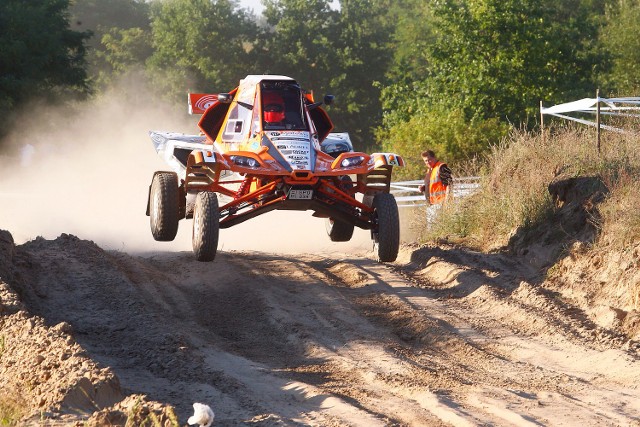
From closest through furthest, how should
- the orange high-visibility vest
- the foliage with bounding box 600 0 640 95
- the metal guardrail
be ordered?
the metal guardrail
the orange high-visibility vest
the foliage with bounding box 600 0 640 95

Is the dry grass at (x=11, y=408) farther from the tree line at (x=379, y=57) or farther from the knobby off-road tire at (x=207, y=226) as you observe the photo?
the tree line at (x=379, y=57)

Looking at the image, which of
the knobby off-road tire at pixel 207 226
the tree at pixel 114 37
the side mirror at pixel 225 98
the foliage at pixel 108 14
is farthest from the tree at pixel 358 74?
the knobby off-road tire at pixel 207 226

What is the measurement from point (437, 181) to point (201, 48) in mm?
37463

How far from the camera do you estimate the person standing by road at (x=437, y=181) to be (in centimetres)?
1584

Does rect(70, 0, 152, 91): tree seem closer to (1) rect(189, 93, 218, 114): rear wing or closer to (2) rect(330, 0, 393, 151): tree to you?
(2) rect(330, 0, 393, 151): tree

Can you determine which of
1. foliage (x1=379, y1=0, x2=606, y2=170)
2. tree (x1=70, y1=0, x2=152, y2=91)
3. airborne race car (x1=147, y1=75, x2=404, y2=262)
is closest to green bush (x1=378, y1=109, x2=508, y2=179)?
foliage (x1=379, y1=0, x2=606, y2=170)

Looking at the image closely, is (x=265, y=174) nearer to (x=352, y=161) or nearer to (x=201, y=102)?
(x=352, y=161)

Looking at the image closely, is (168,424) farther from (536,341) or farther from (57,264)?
(57,264)

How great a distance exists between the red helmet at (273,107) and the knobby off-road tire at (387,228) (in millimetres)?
1620

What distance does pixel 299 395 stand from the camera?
745 centimetres

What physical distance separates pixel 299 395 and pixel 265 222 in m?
10.3

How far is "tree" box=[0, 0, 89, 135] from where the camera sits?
3275 cm

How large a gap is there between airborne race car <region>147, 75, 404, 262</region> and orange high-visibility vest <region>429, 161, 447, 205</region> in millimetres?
3135

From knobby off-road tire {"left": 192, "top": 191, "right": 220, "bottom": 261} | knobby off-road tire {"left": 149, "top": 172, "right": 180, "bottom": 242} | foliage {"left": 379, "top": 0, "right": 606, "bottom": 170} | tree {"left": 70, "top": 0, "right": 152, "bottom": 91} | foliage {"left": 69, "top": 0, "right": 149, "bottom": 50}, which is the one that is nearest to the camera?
knobby off-road tire {"left": 192, "top": 191, "right": 220, "bottom": 261}
